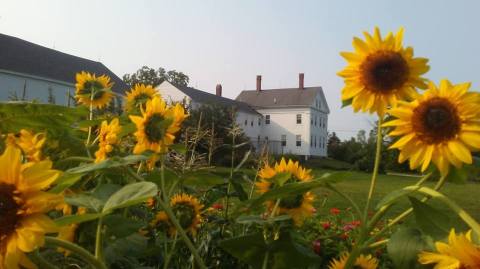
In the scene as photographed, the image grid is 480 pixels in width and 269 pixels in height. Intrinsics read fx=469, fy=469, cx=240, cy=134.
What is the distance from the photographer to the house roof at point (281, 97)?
5000 centimetres

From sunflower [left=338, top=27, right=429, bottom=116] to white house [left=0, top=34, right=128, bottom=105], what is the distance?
1105 inches

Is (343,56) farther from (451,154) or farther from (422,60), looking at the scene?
(451,154)

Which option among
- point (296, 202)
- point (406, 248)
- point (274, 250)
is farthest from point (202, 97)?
point (406, 248)

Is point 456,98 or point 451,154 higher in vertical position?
point 456,98

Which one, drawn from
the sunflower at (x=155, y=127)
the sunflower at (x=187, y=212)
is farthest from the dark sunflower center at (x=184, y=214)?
the sunflower at (x=155, y=127)

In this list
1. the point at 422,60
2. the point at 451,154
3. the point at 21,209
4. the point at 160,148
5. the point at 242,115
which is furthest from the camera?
the point at 242,115

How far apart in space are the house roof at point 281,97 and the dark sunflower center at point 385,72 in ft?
160

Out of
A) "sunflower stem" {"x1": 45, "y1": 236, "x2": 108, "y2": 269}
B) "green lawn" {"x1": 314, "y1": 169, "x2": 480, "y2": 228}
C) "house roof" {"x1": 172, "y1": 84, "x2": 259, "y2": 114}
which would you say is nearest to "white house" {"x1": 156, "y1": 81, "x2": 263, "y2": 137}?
"house roof" {"x1": 172, "y1": 84, "x2": 259, "y2": 114}

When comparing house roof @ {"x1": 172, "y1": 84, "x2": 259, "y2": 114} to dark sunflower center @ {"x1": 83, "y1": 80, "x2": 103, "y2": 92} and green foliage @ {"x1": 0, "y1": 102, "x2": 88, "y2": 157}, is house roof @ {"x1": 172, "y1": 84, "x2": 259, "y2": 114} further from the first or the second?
green foliage @ {"x1": 0, "y1": 102, "x2": 88, "y2": 157}

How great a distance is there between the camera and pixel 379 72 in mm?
1284

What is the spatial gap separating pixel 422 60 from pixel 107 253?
3.07 feet

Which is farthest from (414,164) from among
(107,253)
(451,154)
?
(107,253)

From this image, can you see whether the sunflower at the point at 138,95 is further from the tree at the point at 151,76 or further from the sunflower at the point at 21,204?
the tree at the point at 151,76

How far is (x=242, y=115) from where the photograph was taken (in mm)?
46281
